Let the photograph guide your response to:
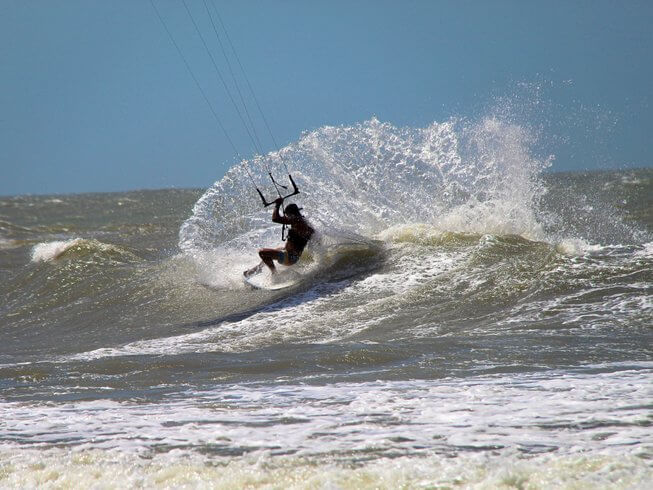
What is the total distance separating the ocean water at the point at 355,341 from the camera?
4.68 m

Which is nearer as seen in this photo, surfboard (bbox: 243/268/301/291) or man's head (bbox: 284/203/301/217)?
man's head (bbox: 284/203/301/217)

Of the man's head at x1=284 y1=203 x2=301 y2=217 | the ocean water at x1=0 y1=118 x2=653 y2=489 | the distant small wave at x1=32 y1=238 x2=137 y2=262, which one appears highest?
the distant small wave at x1=32 y1=238 x2=137 y2=262

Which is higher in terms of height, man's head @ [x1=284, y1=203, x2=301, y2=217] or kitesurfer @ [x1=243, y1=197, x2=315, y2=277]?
man's head @ [x1=284, y1=203, x2=301, y2=217]

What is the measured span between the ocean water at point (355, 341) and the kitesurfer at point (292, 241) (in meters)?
0.43

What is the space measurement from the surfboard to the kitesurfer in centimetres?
16

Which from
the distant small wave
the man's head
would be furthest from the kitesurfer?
the distant small wave

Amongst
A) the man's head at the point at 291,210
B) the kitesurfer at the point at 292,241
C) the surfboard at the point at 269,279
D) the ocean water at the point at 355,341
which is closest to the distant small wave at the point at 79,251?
the ocean water at the point at 355,341

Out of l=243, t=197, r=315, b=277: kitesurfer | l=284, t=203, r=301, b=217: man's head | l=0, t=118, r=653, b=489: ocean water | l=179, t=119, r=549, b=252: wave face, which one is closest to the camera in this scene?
l=0, t=118, r=653, b=489: ocean water

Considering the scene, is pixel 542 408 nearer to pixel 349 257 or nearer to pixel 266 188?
pixel 349 257

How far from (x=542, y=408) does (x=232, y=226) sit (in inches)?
413

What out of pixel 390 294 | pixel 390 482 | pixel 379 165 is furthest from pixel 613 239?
pixel 390 482

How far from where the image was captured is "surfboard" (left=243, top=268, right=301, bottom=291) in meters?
12.4

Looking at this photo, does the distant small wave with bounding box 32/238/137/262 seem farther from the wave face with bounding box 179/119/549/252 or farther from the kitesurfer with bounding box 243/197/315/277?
the kitesurfer with bounding box 243/197/315/277

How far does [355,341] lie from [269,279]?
4.47 m
